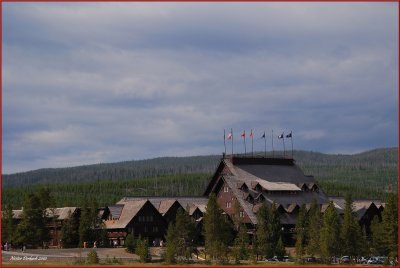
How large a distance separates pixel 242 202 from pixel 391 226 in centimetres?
3490

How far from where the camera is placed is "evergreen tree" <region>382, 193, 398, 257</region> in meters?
79.4

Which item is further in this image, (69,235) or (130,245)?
(69,235)

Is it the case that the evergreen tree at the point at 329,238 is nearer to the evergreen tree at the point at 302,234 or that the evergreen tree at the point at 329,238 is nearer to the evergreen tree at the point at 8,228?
the evergreen tree at the point at 302,234

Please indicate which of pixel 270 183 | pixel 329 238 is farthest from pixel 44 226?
pixel 329 238

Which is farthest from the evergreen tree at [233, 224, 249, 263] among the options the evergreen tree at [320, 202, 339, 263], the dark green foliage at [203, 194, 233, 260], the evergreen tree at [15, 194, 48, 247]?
the evergreen tree at [15, 194, 48, 247]

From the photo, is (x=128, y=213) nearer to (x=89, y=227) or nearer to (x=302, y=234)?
(x=89, y=227)

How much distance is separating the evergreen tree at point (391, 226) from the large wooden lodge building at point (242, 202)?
17436 millimetres

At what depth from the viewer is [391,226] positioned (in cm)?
8069

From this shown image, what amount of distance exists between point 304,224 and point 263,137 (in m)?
37.0

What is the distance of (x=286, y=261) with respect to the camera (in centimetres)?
8431

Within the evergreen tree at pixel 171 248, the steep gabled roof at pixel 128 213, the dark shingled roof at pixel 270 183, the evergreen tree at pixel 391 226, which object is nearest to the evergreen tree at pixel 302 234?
the evergreen tree at pixel 391 226

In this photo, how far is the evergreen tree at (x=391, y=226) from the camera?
261 ft

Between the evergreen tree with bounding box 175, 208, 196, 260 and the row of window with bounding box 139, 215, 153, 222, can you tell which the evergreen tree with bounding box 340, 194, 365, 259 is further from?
the row of window with bounding box 139, 215, 153, 222

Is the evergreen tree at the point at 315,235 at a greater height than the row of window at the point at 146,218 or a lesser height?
lesser
